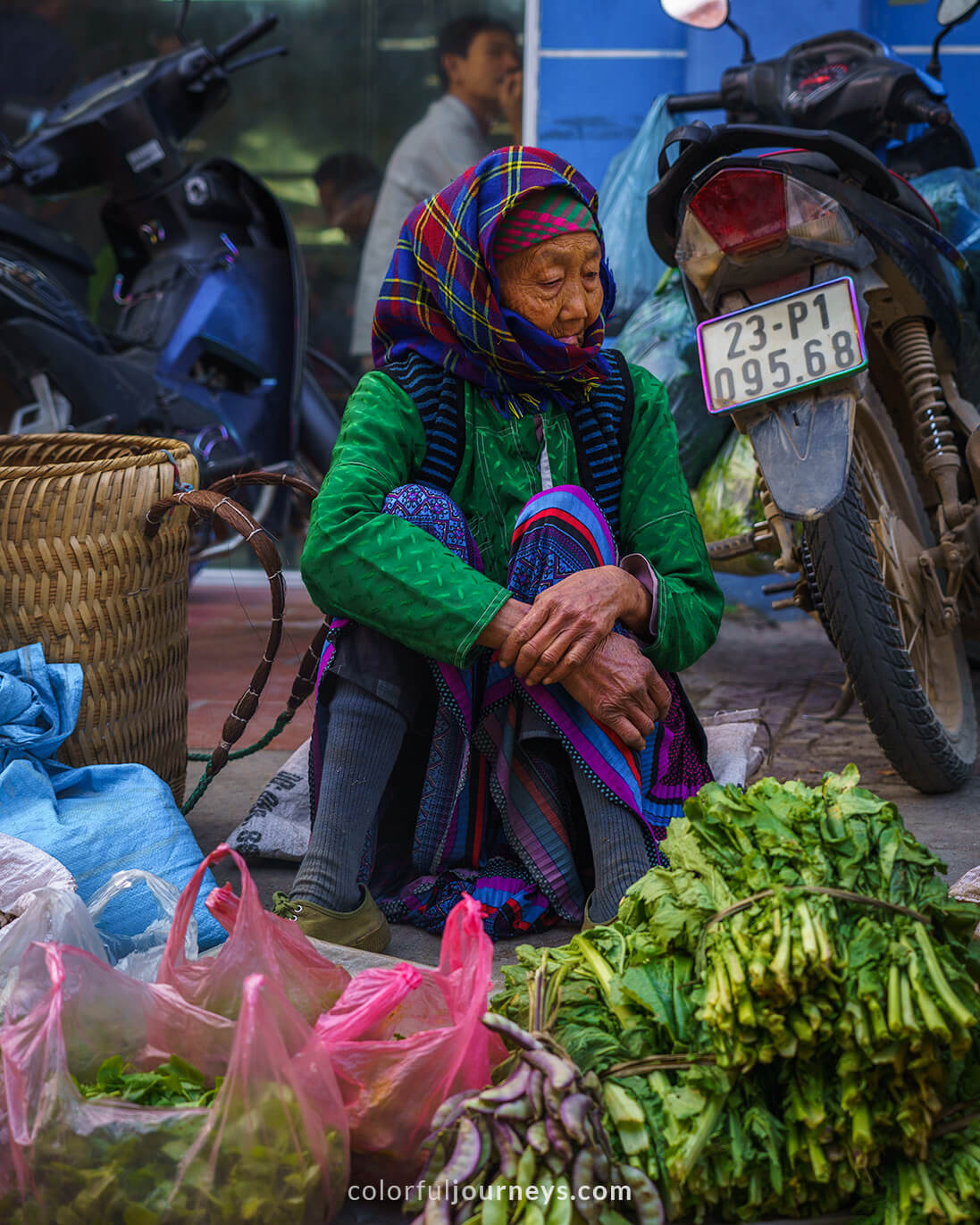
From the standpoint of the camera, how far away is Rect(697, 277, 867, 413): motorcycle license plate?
2.19 meters

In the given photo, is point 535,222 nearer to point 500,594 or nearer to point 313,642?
point 500,594

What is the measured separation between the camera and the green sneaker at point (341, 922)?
6.30ft

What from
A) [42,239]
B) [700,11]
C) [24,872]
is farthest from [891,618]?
[42,239]

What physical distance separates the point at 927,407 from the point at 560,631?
1.19 meters

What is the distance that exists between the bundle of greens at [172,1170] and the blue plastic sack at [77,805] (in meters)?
0.65

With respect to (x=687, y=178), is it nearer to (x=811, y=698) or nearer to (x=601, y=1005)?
(x=601, y=1005)

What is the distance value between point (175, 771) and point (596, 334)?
1208mm

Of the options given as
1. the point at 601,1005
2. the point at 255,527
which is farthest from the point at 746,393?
the point at 601,1005

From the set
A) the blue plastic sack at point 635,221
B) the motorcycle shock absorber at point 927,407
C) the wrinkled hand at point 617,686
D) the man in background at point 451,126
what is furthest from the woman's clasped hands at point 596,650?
the man in background at point 451,126

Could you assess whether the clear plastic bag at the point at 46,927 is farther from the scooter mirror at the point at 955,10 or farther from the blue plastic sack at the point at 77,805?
the scooter mirror at the point at 955,10

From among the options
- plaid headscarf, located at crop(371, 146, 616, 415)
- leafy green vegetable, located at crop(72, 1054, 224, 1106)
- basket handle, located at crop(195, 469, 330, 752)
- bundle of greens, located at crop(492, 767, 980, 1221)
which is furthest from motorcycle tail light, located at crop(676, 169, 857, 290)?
leafy green vegetable, located at crop(72, 1054, 224, 1106)

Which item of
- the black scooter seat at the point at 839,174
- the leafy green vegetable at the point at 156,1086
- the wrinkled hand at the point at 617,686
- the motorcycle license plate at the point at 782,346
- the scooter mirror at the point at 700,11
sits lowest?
the leafy green vegetable at the point at 156,1086

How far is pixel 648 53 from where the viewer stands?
5.30 meters

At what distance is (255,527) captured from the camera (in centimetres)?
223
